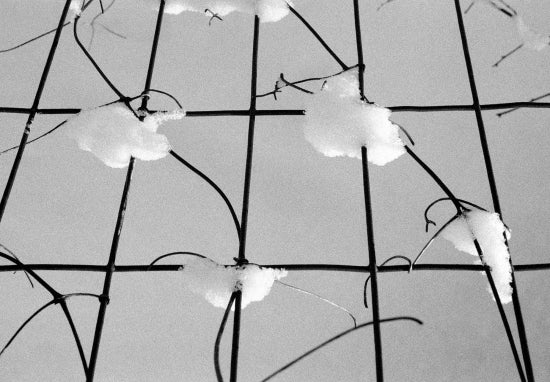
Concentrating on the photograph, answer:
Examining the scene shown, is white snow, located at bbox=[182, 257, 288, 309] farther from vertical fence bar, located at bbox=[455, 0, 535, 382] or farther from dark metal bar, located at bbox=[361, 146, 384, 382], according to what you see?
vertical fence bar, located at bbox=[455, 0, 535, 382]

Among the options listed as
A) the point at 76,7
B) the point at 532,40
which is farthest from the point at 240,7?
the point at 532,40

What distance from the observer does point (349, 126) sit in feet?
1.75

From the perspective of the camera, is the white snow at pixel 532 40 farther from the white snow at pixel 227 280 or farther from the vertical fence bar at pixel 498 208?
the white snow at pixel 227 280

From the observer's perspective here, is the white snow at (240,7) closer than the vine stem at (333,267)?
No

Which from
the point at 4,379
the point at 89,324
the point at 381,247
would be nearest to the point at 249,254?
the point at 381,247

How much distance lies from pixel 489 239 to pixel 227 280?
0.25 meters

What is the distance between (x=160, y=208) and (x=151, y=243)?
0.13 meters

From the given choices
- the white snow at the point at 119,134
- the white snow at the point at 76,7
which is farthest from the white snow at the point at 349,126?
the white snow at the point at 76,7

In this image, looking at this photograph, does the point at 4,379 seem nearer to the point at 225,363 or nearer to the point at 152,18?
the point at 225,363

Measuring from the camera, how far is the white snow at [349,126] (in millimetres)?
531

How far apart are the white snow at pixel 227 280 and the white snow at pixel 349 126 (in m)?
0.14

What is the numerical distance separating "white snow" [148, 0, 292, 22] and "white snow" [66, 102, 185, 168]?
195mm

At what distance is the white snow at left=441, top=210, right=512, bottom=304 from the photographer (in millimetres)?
489

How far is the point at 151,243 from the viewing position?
1.64 metres
